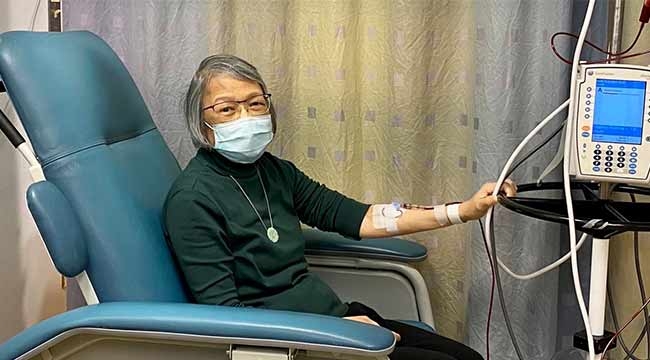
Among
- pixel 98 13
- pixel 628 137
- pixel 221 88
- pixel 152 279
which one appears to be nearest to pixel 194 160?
pixel 221 88

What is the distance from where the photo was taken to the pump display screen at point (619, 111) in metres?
1.50

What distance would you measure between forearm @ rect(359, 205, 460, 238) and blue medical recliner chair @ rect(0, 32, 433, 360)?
0.72 ft

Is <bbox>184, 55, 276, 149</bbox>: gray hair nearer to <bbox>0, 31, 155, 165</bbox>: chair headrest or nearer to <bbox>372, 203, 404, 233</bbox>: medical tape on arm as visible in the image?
<bbox>0, 31, 155, 165</bbox>: chair headrest

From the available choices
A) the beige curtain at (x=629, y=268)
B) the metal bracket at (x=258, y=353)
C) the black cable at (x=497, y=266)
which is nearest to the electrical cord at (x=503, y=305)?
the black cable at (x=497, y=266)

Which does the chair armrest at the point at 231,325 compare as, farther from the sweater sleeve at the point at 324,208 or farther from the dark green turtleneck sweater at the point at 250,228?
the sweater sleeve at the point at 324,208

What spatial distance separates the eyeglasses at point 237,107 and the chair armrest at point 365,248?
1.18ft

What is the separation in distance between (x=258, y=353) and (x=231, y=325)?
66 mm

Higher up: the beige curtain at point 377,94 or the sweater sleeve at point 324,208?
the beige curtain at point 377,94

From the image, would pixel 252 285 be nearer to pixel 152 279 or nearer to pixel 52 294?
pixel 152 279

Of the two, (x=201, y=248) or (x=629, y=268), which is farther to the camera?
(x=629, y=268)

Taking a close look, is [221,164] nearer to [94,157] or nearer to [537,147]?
[94,157]

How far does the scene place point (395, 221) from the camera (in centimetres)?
183

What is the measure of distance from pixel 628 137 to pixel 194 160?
→ 2.73 ft

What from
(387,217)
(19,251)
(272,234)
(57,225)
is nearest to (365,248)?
(387,217)
